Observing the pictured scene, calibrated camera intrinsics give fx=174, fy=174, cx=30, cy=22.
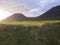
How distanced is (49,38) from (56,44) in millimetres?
3010

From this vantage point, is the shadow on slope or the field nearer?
the shadow on slope

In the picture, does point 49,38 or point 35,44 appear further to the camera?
point 49,38

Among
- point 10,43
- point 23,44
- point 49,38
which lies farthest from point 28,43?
point 49,38

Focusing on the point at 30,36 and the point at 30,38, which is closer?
the point at 30,38

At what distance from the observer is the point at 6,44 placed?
2011 centimetres

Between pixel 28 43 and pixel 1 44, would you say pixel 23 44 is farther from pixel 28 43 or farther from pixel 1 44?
pixel 1 44

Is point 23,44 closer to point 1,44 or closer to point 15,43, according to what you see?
point 15,43

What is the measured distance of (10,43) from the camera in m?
20.6

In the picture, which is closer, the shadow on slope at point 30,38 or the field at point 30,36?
the shadow on slope at point 30,38

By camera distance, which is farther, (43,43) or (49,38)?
(49,38)

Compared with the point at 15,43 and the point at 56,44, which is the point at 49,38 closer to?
the point at 56,44

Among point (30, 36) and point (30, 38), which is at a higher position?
point (30, 36)

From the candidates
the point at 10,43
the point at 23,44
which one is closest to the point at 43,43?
the point at 23,44

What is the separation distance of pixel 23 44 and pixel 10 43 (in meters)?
1.59
